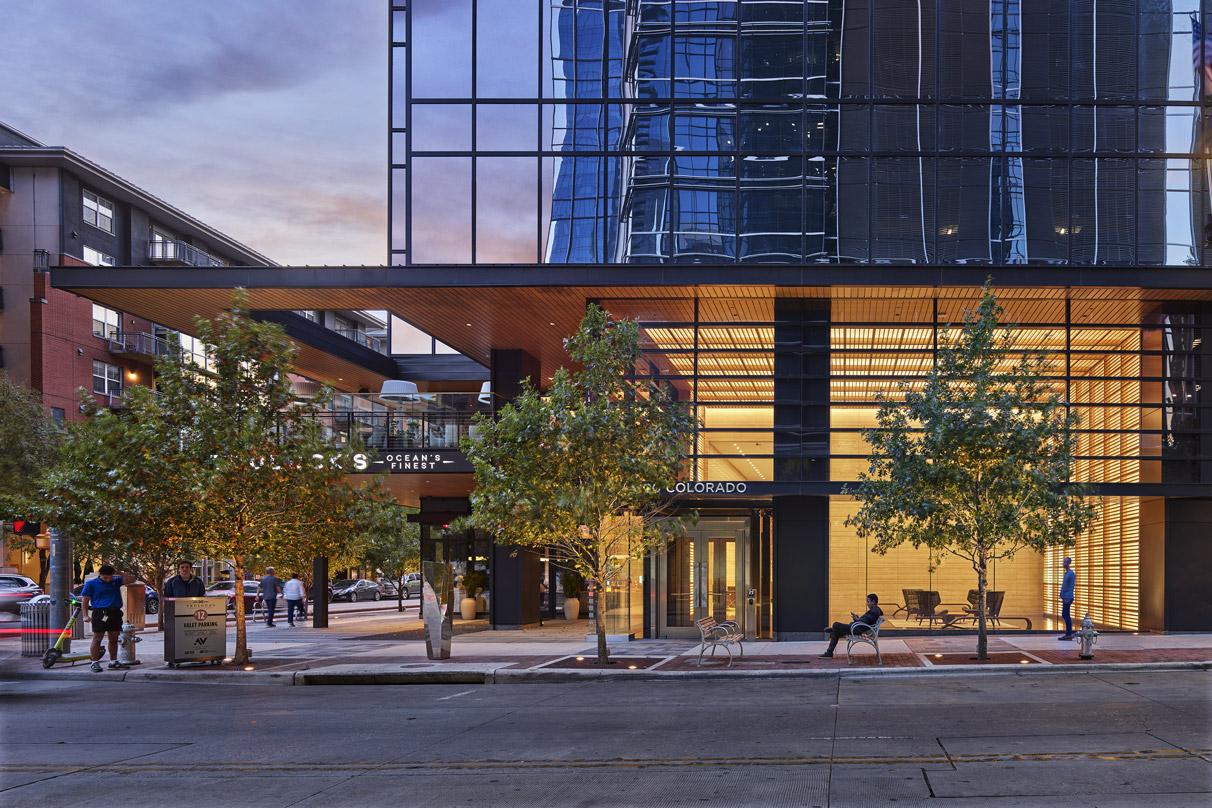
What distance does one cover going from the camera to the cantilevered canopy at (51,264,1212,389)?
2686 cm

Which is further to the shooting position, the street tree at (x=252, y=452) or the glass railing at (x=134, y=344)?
the glass railing at (x=134, y=344)

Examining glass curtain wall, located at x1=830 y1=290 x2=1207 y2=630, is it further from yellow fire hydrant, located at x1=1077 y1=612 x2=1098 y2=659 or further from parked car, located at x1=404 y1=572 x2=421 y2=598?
parked car, located at x1=404 y1=572 x2=421 y2=598

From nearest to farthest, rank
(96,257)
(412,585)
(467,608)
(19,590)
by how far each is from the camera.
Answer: (467,608) < (19,590) < (96,257) < (412,585)

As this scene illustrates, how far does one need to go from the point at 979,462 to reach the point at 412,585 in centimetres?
6413

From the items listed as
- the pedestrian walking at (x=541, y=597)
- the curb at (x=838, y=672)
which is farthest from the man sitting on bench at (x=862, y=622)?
the pedestrian walking at (x=541, y=597)

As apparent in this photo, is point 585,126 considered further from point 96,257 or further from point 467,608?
point 96,257

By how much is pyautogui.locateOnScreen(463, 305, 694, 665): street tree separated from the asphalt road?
3.82 meters

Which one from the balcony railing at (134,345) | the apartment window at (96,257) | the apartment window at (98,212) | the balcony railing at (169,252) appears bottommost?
the balcony railing at (134,345)

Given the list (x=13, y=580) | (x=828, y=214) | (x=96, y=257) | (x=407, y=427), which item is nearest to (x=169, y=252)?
(x=96, y=257)

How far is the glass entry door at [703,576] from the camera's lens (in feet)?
93.2

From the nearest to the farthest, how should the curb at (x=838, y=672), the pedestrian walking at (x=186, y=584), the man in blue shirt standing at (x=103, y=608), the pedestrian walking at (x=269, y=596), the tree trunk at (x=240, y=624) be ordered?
the curb at (x=838, y=672), the man in blue shirt standing at (x=103, y=608), the tree trunk at (x=240, y=624), the pedestrian walking at (x=186, y=584), the pedestrian walking at (x=269, y=596)

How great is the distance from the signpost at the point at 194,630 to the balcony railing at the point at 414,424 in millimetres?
9646

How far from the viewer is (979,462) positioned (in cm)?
2217

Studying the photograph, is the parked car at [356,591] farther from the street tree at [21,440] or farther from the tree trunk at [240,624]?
the tree trunk at [240,624]
